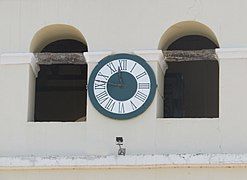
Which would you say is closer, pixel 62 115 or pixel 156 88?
pixel 156 88

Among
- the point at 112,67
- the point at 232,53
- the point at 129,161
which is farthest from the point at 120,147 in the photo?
the point at 232,53

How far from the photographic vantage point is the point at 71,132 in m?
18.3

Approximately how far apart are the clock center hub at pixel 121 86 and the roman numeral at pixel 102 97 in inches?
2.8

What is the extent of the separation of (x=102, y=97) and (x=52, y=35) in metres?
1.61

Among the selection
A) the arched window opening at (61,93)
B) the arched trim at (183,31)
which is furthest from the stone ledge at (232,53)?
the arched window opening at (61,93)

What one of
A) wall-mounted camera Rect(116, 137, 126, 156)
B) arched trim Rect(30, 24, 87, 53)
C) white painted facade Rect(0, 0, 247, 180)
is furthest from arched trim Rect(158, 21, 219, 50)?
wall-mounted camera Rect(116, 137, 126, 156)

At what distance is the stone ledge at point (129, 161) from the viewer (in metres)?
17.6

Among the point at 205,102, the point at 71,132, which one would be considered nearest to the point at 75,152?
the point at 71,132

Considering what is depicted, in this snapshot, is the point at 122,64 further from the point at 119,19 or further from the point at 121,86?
the point at 119,19

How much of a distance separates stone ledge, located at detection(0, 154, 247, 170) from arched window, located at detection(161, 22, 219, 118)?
2.71 m

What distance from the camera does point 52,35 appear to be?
19281 millimetres

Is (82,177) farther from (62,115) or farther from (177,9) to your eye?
(62,115)

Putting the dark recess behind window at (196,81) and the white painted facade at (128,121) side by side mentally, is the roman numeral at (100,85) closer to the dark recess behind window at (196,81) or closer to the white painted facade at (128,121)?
Answer: the white painted facade at (128,121)

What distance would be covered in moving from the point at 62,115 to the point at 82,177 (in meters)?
5.17
